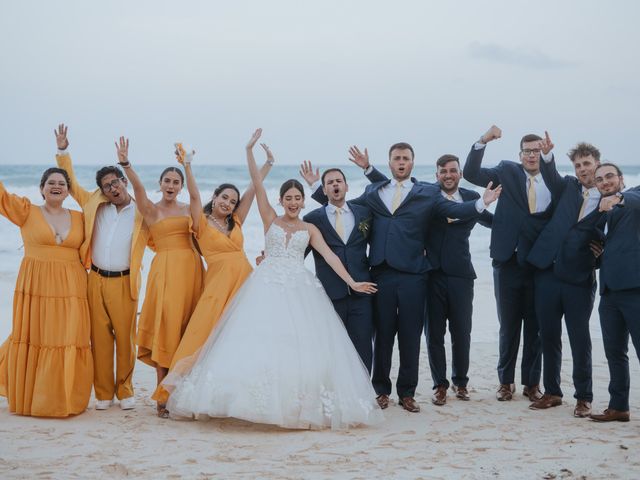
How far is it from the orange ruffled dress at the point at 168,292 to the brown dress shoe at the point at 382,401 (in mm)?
1686

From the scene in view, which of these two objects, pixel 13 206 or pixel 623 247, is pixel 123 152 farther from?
pixel 623 247

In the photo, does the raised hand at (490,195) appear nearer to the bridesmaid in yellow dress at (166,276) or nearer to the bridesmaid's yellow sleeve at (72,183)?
the bridesmaid in yellow dress at (166,276)

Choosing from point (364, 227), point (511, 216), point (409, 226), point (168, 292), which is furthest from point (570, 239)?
point (168, 292)

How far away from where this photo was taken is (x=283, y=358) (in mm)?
5453

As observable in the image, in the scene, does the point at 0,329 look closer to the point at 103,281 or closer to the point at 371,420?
the point at 103,281

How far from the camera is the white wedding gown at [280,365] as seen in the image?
5355 mm

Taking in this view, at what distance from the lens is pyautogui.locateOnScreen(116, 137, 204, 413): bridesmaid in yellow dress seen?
600 cm

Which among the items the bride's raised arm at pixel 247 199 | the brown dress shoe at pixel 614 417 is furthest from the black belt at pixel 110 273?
the brown dress shoe at pixel 614 417

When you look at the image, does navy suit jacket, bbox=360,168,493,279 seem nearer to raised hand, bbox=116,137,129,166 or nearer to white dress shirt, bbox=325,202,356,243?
white dress shirt, bbox=325,202,356,243

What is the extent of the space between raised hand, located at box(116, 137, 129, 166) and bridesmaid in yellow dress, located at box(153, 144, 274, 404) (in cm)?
41

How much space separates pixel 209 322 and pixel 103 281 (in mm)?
956

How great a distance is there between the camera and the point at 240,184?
32469mm

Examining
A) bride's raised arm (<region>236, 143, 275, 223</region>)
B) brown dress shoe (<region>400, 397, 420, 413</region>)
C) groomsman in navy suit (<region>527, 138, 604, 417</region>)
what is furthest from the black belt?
groomsman in navy suit (<region>527, 138, 604, 417</region>)

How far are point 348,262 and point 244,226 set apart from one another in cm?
1417
